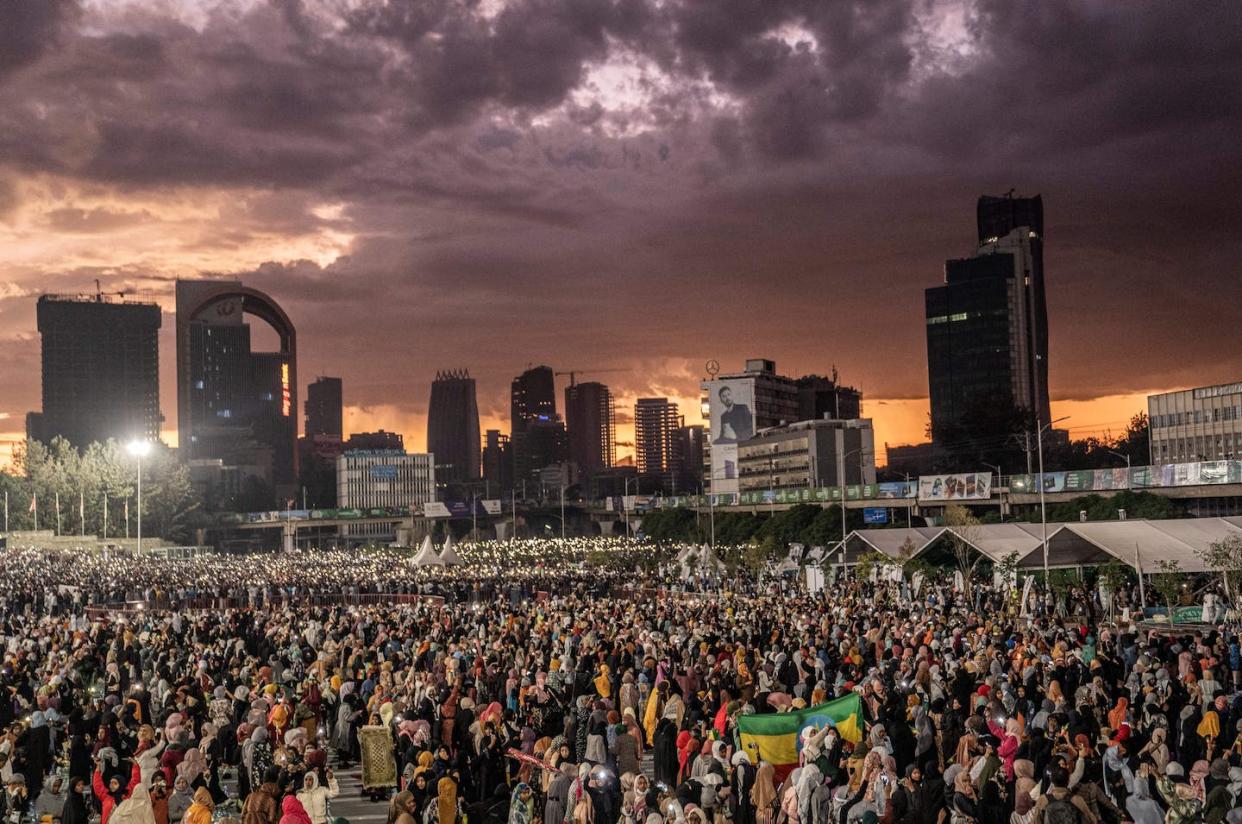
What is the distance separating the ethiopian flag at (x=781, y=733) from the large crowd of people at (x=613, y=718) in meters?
0.11

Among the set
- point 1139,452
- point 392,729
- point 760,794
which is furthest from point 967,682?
point 1139,452

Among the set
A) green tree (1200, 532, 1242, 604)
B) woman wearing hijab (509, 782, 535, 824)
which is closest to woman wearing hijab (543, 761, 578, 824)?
woman wearing hijab (509, 782, 535, 824)

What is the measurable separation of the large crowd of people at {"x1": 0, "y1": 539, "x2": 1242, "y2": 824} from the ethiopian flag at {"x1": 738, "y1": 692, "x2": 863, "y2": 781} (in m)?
0.11

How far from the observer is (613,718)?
1568 centimetres

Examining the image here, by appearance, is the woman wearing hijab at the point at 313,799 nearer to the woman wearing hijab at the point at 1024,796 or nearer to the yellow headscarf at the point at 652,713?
the woman wearing hijab at the point at 1024,796

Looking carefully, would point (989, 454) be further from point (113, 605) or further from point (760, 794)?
point (760, 794)

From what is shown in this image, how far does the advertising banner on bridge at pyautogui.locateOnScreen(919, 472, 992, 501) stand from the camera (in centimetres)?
6781

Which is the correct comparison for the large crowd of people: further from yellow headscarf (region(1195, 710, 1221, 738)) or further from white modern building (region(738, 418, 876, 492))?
white modern building (region(738, 418, 876, 492))

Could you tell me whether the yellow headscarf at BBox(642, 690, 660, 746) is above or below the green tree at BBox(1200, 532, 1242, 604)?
below

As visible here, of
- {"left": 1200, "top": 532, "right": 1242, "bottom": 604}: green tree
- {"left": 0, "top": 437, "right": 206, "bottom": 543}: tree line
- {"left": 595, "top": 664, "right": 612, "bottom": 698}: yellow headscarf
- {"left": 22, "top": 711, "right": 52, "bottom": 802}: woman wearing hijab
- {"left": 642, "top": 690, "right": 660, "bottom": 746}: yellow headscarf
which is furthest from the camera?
{"left": 0, "top": 437, "right": 206, "bottom": 543}: tree line

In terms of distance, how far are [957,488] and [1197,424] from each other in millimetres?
90525

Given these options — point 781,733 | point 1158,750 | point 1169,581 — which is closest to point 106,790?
point 781,733

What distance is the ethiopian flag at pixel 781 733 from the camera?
1466 cm

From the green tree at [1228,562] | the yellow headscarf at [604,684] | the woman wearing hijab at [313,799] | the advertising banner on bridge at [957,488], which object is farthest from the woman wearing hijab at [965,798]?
the advertising banner on bridge at [957,488]
